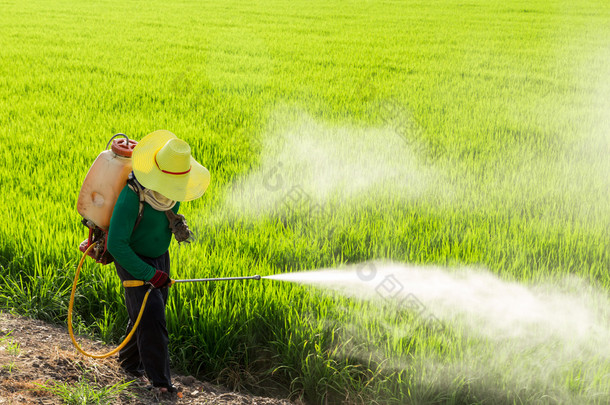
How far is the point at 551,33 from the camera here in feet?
53.4

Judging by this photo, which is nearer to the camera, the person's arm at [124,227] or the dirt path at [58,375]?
the person's arm at [124,227]

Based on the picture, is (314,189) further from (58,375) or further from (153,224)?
(58,375)

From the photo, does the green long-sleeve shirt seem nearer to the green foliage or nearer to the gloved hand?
the gloved hand

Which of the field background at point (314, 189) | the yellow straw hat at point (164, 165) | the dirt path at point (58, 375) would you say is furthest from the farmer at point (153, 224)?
the field background at point (314, 189)

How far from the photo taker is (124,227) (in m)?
2.06

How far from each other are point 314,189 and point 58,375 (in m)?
2.63

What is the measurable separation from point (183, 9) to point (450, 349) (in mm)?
19871

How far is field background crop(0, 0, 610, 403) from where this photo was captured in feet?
8.50

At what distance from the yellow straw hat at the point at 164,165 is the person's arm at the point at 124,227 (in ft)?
0.38

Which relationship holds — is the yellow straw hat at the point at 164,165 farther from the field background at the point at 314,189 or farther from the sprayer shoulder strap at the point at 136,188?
the field background at the point at 314,189

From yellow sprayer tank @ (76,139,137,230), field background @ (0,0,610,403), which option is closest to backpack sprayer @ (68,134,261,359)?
yellow sprayer tank @ (76,139,137,230)

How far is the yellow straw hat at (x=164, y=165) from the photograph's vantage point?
78.0 inches

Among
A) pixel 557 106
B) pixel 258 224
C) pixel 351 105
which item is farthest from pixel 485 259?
pixel 557 106

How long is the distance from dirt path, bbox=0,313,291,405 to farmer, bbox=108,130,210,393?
0.40 ft
